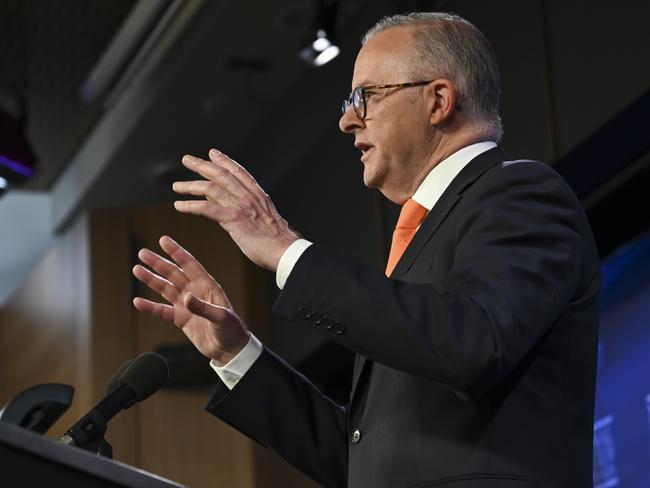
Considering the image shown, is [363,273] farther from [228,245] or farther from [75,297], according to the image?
[75,297]

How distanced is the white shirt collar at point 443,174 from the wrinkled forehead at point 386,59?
0.49ft

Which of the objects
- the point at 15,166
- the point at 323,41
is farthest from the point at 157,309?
the point at 15,166

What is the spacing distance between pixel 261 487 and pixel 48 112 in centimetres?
243

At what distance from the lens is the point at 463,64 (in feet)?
6.14

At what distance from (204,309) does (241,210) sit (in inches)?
5.9

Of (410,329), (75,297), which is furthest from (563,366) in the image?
(75,297)

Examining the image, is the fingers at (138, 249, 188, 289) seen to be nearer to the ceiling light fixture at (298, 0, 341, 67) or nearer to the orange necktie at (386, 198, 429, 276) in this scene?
the orange necktie at (386, 198, 429, 276)

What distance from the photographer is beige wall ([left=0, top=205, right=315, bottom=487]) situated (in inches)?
214

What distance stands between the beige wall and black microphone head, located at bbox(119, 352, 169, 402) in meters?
3.62

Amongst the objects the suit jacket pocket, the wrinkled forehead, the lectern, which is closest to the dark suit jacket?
the suit jacket pocket

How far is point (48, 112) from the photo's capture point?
6562 millimetres

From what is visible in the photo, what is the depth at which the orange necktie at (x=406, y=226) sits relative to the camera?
1.81 m

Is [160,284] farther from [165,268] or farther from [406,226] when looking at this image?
[406,226]

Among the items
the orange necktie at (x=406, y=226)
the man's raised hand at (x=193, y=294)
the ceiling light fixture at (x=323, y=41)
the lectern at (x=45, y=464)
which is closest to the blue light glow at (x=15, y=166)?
the ceiling light fixture at (x=323, y=41)
